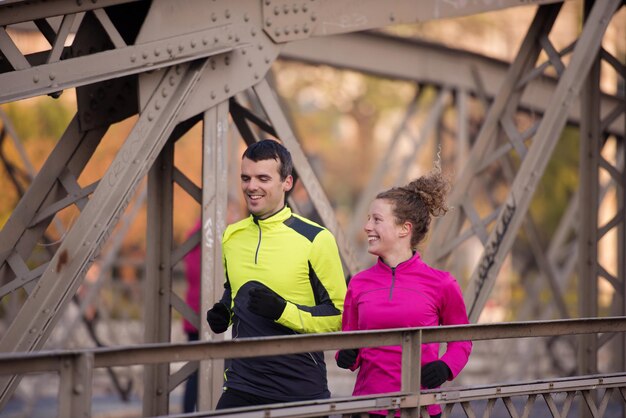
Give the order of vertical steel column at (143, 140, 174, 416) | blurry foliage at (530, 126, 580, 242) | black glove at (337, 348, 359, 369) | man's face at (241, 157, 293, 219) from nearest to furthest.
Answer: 1. black glove at (337, 348, 359, 369)
2. man's face at (241, 157, 293, 219)
3. vertical steel column at (143, 140, 174, 416)
4. blurry foliage at (530, 126, 580, 242)

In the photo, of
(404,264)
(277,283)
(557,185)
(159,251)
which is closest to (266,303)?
(277,283)

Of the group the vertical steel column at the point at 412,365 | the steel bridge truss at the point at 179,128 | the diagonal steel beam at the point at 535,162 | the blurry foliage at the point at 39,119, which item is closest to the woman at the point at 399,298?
the vertical steel column at the point at 412,365

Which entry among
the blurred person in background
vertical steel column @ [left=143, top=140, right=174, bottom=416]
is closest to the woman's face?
vertical steel column @ [left=143, top=140, right=174, bottom=416]

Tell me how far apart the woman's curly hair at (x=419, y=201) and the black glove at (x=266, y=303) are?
698 mm

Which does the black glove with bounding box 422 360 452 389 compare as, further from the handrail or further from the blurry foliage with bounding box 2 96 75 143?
the blurry foliage with bounding box 2 96 75 143

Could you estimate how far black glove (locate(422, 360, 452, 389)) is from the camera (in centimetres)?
513

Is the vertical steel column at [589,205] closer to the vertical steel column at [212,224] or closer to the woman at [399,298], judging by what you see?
the vertical steel column at [212,224]

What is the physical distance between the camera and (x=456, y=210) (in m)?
8.44

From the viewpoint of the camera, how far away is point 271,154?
5.57 metres

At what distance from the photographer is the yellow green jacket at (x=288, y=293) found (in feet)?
17.9

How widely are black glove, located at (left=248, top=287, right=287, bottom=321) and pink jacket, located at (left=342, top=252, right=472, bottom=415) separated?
35cm

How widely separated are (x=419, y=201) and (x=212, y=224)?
5.51ft

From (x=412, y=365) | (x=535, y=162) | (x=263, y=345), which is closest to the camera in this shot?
(x=263, y=345)

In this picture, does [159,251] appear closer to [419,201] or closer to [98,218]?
[98,218]
